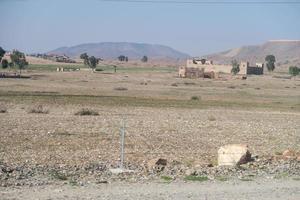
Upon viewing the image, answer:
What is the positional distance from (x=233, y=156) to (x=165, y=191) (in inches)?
230

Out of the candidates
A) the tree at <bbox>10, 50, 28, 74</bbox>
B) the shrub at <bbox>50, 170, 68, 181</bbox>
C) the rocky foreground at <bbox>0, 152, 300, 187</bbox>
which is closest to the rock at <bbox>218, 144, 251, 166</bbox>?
the rocky foreground at <bbox>0, 152, 300, 187</bbox>

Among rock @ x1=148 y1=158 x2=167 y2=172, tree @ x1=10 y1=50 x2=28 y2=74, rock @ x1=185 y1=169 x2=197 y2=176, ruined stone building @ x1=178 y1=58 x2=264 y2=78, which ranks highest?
rock @ x1=185 y1=169 x2=197 y2=176

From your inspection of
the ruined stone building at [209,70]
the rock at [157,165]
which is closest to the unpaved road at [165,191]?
the rock at [157,165]

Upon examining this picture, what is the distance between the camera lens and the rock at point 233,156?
17500 millimetres

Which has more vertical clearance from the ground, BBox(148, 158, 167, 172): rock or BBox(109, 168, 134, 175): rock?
BBox(109, 168, 134, 175): rock

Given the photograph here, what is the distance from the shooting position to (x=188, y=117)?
132 ft

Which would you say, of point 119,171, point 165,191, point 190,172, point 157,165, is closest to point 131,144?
point 157,165

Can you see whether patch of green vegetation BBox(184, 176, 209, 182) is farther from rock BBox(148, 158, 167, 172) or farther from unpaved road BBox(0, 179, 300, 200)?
rock BBox(148, 158, 167, 172)

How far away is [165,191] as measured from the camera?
1230 cm

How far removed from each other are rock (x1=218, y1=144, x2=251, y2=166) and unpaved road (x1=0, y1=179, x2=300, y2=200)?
12.2 ft

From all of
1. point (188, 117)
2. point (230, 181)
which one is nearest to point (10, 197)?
point (230, 181)

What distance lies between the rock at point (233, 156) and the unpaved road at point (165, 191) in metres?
3.73

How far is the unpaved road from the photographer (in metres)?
11.6

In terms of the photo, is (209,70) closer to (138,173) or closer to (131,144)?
(131,144)
